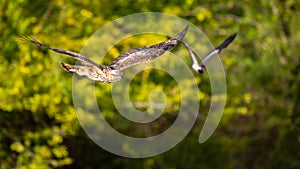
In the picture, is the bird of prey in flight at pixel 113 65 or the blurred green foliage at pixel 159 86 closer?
the bird of prey in flight at pixel 113 65

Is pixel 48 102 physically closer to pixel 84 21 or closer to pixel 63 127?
pixel 63 127

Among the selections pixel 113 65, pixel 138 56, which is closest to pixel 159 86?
pixel 138 56

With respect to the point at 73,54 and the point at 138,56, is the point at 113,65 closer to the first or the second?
Answer: the point at 138,56

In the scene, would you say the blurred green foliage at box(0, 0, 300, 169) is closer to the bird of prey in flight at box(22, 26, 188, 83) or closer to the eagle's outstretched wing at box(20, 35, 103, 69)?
the bird of prey in flight at box(22, 26, 188, 83)

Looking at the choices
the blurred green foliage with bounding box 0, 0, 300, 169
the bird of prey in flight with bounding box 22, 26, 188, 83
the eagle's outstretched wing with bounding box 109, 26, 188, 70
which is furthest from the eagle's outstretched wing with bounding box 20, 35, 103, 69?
the blurred green foliage with bounding box 0, 0, 300, 169

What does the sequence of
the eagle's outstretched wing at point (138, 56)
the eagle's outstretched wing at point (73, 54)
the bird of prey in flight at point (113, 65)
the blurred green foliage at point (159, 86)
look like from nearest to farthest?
the eagle's outstretched wing at point (73, 54) → the bird of prey in flight at point (113, 65) → the eagle's outstretched wing at point (138, 56) → the blurred green foliage at point (159, 86)

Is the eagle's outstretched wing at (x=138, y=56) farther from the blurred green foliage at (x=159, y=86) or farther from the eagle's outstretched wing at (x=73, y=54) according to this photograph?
the blurred green foliage at (x=159, y=86)

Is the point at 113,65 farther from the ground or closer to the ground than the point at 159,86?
closer to the ground

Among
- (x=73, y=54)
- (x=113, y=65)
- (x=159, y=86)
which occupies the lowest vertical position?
(x=73, y=54)

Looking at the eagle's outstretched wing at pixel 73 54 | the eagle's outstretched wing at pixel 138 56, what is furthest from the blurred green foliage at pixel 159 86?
the eagle's outstretched wing at pixel 73 54
